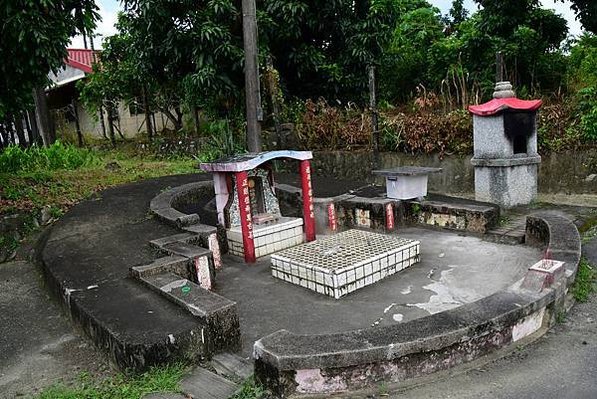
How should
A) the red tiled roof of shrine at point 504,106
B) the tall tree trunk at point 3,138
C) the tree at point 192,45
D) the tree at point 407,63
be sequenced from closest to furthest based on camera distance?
the red tiled roof of shrine at point 504,106, the tree at point 192,45, the tree at point 407,63, the tall tree trunk at point 3,138

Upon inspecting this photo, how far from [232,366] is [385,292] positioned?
2.10m

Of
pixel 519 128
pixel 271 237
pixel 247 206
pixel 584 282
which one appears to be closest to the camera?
pixel 584 282

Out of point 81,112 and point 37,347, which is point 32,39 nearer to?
point 37,347

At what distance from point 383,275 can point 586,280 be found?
2132mm

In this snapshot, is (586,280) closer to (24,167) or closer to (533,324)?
(533,324)

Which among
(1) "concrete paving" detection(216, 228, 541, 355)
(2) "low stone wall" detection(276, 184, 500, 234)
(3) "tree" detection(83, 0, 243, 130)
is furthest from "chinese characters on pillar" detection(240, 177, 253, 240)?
(3) "tree" detection(83, 0, 243, 130)

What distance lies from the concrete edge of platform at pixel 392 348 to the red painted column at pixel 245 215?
2.98 metres

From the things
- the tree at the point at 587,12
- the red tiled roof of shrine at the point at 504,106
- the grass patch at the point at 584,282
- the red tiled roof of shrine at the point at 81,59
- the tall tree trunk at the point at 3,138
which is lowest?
the grass patch at the point at 584,282

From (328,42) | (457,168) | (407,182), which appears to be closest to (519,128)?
(457,168)

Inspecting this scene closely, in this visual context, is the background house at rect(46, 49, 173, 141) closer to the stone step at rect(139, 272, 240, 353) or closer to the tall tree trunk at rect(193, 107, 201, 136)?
the tall tree trunk at rect(193, 107, 201, 136)

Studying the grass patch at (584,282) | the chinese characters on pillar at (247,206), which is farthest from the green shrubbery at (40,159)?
the grass patch at (584,282)

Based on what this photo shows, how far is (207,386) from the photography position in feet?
11.0

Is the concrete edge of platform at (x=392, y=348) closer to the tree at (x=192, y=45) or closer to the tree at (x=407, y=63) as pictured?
the tree at (x=192, y=45)

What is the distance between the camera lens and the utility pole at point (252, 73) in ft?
26.7
